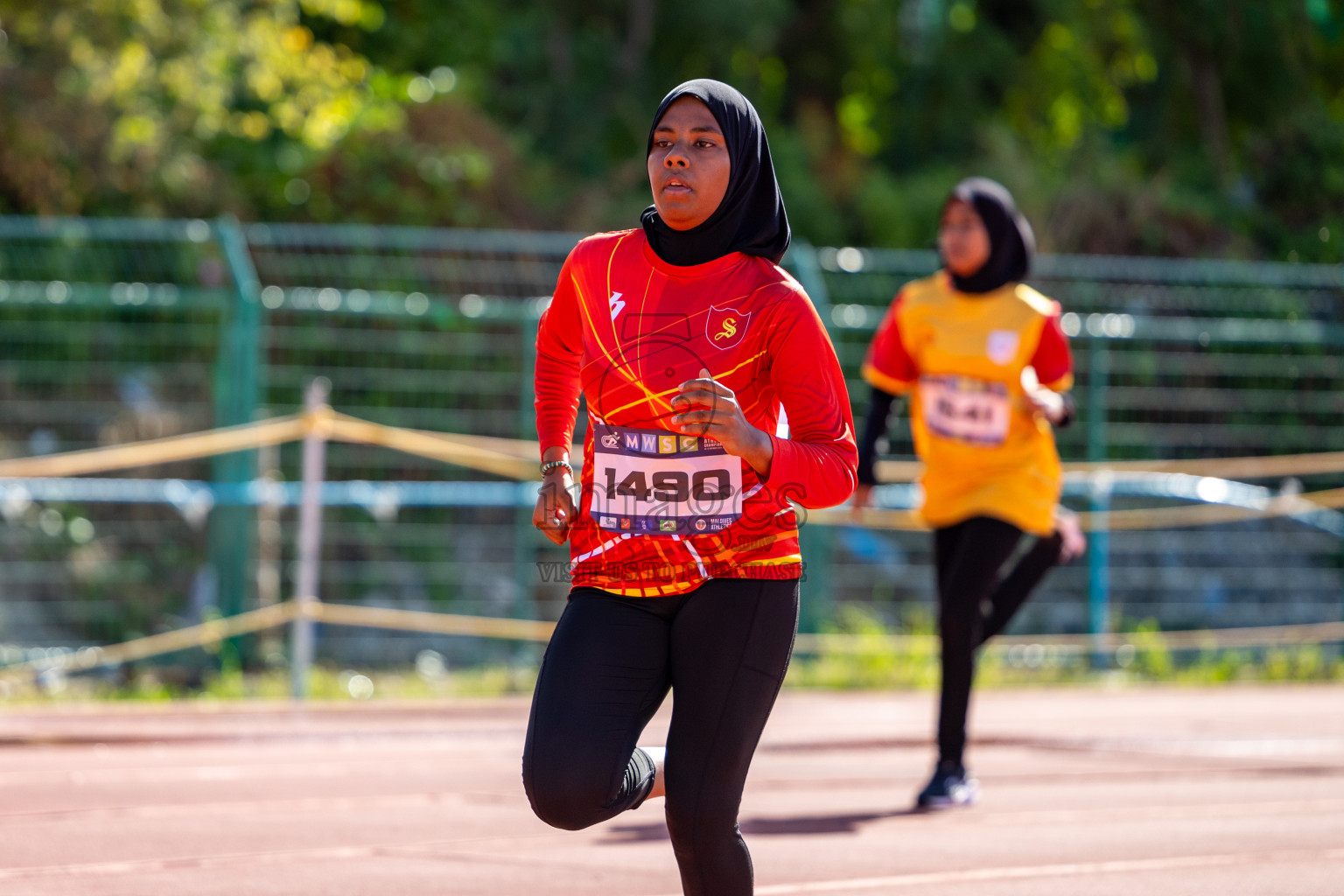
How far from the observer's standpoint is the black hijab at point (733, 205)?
3.74 m

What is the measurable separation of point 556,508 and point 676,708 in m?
0.52

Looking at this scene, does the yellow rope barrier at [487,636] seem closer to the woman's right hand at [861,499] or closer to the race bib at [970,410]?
the woman's right hand at [861,499]

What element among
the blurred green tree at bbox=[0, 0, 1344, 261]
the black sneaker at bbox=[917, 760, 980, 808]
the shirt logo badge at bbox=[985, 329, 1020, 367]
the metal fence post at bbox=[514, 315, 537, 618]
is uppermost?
the blurred green tree at bbox=[0, 0, 1344, 261]

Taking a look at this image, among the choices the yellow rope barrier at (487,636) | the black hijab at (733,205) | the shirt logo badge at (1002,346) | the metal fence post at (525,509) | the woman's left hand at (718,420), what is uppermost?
the black hijab at (733,205)

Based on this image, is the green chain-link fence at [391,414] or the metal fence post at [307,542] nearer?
the metal fence post at [307,542]

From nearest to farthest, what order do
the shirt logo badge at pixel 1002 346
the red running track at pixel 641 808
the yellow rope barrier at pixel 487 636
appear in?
the red running track at pixel 641 808
the shirt logo badge at pixel 1002 346
the yellow rope barrier at pixel 487 636

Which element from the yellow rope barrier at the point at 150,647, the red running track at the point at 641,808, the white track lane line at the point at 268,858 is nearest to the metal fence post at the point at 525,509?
the red running track at the point at 641,808

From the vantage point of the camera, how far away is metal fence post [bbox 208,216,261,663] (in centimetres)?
1100

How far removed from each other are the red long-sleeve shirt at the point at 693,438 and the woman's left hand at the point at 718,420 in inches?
6.1

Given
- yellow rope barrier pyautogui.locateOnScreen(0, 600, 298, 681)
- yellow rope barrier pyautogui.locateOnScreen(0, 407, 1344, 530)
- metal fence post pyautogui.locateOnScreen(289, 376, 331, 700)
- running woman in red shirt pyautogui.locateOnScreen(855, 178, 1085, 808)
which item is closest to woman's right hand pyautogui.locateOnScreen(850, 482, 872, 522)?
running woman in red shirt pyautogui.locateOnScreen(855, 178, 1085, 808)

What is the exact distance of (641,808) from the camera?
22.3 feet

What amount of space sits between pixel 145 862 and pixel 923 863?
250 centimetres

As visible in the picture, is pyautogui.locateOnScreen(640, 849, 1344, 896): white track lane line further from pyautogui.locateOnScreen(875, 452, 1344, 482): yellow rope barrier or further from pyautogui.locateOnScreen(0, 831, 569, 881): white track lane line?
pyautogui.locateOnScreen(875, 452, 1344, 482): yellow rope barrier

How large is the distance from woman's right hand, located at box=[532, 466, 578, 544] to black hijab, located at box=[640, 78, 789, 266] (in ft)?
1.84
